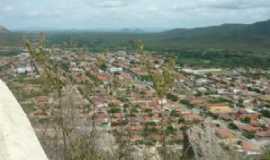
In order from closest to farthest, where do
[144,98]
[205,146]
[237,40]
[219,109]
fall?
1. [205,146]
2. [144,98]
3. [219,109]
4. [237,40]


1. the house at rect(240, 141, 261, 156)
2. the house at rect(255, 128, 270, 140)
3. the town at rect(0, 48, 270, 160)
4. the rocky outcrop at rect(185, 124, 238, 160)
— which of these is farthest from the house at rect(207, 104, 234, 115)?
the rocky outcrop at rect(185, 124, 238, 160)

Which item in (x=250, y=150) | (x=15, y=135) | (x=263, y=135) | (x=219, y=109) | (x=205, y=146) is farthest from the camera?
(x=219, y=109)

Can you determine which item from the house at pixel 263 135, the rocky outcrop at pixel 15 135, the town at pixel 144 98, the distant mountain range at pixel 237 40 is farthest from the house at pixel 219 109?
the distant mountain range at pixel 237 40

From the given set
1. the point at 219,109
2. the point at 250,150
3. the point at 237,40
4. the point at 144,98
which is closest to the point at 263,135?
the point at 219,109

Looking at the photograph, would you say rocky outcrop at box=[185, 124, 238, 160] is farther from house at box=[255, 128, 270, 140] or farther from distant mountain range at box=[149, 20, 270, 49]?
distant mountain range at box=[149, 20, 270, 49]

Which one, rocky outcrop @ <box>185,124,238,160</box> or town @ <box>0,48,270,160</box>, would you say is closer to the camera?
town @ <box>0,48,270,160</box>

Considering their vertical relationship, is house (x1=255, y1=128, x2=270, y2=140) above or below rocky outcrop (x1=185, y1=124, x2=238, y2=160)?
below

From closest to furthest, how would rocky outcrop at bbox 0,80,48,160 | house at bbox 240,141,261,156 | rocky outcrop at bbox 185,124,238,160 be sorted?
rocky outcrop at bbox 0,80,48,160 < rocky outcrop at bbox 185,124,238,160 < house at bbox 240,141,261,156

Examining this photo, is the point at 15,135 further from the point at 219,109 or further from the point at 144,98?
the point at 219,109

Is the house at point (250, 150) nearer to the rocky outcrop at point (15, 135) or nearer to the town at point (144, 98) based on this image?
the town at point (144, 98)
